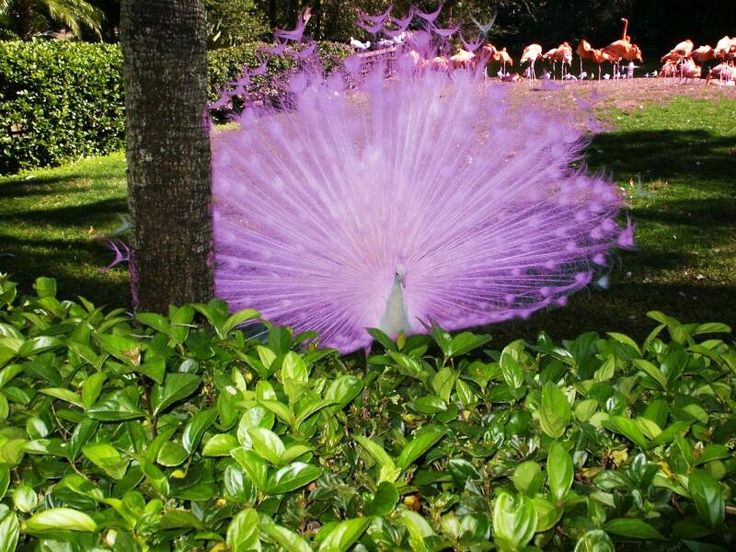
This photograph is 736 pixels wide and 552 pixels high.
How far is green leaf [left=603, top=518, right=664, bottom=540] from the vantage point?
3.86ft

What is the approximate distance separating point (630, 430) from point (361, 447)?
51 centimetres

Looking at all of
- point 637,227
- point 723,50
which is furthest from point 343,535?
point 723,50

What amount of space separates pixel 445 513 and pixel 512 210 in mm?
2191

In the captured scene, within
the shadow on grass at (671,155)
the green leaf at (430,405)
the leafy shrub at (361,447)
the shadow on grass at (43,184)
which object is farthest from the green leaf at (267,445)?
the shadow on grass at (43,184)

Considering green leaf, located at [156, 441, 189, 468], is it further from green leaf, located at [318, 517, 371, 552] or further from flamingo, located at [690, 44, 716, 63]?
flamingo, located at [690, 44, 716, 63]

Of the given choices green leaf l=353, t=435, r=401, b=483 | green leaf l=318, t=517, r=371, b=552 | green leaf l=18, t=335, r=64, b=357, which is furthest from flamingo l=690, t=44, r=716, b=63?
green leaf l=318, t=517, r=371, b=552

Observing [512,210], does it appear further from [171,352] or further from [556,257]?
[171,352]

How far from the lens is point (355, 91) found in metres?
3.29

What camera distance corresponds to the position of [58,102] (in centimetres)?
1034

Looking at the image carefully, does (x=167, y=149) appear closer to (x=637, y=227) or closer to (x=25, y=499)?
(x=25, y=499)

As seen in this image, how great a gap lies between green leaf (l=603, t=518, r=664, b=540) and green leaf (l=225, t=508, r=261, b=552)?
1.77ft

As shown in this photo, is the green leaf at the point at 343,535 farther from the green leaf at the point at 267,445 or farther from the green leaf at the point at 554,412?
the green leaf at the point at 554,412

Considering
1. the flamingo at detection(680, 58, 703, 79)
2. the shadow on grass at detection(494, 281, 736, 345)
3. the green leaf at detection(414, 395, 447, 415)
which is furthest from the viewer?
the flamingo at detection(680, 58, 703, 79)

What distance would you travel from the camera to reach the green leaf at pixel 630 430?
4.65 ft
